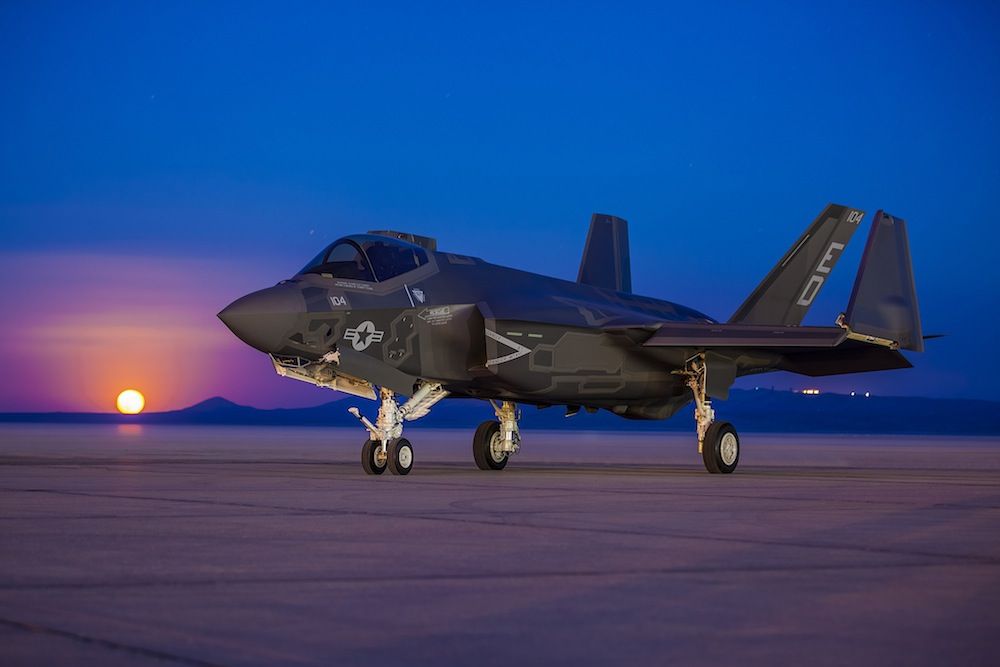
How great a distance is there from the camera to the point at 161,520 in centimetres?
1038

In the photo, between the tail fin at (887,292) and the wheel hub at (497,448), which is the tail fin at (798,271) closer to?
the tail fin at (887,292)

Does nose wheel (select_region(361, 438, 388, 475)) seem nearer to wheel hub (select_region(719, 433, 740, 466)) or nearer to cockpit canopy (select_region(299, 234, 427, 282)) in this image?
cockpit canopy (select_region(299, 234, 427, 282))

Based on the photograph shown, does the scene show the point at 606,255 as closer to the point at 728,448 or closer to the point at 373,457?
the point at 728,448

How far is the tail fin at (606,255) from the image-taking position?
29109 millimetres

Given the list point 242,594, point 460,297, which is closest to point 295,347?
point 460,297

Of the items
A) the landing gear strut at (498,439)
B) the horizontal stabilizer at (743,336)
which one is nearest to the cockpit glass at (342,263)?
the landing gear strut at (498,439)

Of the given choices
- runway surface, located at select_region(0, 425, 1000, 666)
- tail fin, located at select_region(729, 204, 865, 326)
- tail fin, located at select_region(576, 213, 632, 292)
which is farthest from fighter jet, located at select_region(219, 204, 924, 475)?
runway surface, located at select_region(0, 425, 1000, 666)

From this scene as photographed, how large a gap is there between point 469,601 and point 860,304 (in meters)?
16.4

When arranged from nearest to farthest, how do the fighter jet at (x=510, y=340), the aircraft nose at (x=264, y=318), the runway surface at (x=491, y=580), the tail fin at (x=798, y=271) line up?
the runway surface at (x=491, y=580) < the aircraft nose at (x=264, y=318) < the fighter jet at (x=510, y=340) < the tail fin at (x=798, y=271)

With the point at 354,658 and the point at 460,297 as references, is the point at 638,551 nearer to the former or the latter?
the point at 354,658

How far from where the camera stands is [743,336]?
68.9ft

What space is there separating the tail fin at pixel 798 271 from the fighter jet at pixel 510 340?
4.71 feet

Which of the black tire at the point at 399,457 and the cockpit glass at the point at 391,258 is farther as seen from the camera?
the cockpit glass at the point at 391,258

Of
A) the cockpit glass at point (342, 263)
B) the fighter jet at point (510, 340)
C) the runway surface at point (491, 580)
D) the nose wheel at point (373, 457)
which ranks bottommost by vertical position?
the runway surface at point (491, 580)
